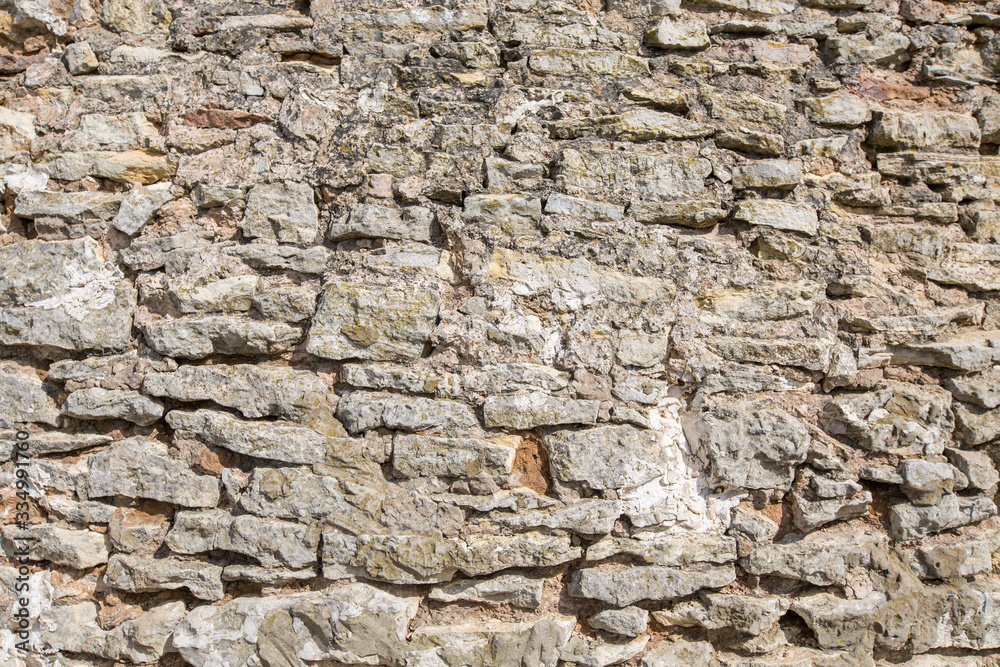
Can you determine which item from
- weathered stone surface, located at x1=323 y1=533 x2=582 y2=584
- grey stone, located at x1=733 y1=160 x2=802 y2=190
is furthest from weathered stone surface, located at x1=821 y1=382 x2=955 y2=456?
weathered stone surface, located at x1=323 y1=533 x2=582 y2=584

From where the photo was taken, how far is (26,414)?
217 centimetres

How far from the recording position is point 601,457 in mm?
2057

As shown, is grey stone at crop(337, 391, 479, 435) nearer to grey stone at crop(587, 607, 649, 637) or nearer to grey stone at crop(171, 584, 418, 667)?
grey stone at crop(171, 584, 418, 667)

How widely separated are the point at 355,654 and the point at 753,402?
5.21 feet

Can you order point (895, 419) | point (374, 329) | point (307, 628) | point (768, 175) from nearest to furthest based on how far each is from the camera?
point (307, 628), point (374, 329), point (895, 419), point (768, 175)

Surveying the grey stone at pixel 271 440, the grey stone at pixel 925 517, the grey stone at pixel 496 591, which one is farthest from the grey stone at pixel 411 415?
the grey stone at pixel 925 517

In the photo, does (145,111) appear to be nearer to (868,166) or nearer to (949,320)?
(868,166)

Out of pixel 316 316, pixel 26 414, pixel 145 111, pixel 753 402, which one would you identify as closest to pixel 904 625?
pixel 753 402

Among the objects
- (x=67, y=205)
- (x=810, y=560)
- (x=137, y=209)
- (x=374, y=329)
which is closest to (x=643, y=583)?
(x=810, y=560)

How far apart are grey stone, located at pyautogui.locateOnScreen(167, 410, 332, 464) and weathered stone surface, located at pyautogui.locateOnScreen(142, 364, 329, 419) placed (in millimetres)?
48

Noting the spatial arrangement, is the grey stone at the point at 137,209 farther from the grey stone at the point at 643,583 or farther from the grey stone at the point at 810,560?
the grey stone at the point at 810,560

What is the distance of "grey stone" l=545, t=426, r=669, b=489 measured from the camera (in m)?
2.05

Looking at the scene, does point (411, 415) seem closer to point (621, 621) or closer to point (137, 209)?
point (621, 621)

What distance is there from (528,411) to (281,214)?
114 centimetres
